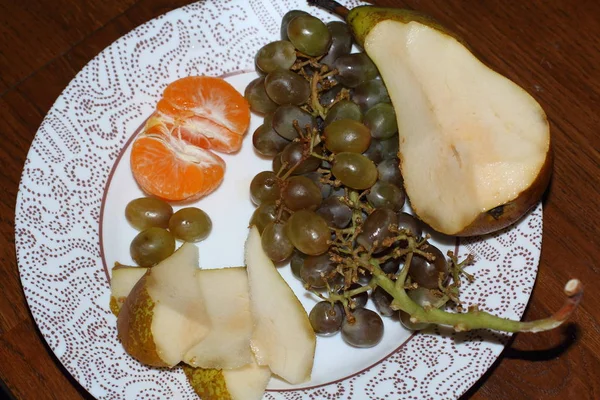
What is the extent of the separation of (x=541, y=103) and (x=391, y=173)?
372 mm

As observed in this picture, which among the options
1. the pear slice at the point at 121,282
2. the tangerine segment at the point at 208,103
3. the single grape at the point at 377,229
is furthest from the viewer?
the tangerine segment at the point at 208,103

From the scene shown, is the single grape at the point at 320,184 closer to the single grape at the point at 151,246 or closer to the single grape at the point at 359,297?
the single grape at the point at 359,297

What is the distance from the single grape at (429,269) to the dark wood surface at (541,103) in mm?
205

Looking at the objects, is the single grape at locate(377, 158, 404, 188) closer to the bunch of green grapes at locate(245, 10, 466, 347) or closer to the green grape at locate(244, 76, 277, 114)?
the bunch of green grapes at locate(245, 10, 466, 347)

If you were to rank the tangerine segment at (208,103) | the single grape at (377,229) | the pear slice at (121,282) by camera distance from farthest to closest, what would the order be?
the tangerine segment at (208,103), the pear slice at (121,282), the single grape at (377,229)

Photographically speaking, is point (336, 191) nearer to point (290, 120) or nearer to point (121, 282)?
point (290, 120)

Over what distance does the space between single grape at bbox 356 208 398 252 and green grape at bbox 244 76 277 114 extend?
0.94ft

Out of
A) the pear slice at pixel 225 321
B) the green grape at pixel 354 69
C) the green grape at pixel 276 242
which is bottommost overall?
the pear slice at pixel 225 321

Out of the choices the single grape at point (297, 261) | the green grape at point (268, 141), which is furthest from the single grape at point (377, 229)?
the green grape at point (268, 141)

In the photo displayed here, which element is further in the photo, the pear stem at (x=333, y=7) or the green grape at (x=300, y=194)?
the pear stem at (x=333, y=7)

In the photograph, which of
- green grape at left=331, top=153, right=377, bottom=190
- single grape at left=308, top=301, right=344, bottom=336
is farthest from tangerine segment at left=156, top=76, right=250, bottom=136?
single grape at left=308, top=301, right=344, bottom=336

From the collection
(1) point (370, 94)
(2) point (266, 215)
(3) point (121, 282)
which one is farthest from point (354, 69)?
(3) point (121, 282)

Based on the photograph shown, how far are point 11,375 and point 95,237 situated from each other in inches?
9.8

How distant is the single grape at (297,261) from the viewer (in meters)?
1.06
